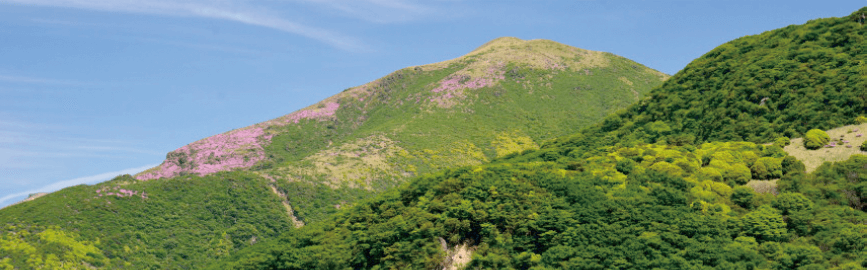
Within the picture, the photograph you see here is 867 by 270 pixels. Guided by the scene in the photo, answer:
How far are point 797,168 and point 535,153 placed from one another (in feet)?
109

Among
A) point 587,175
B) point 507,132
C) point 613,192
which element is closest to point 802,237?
point 613,192

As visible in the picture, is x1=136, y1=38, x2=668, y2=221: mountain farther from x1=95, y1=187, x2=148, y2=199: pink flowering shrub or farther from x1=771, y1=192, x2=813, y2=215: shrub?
x1=771, y1=192, x2=813, y2=215: shrub

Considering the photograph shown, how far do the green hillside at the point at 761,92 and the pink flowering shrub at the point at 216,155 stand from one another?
63285 millimetres

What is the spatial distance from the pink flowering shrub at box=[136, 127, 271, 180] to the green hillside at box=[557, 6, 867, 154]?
6329 cm

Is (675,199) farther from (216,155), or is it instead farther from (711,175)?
(216,155)

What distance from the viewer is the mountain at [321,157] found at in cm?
8750

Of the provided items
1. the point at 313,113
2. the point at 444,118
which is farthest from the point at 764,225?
the point at 313,113

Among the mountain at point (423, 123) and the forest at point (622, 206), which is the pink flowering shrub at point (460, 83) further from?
the forest at point (622, 206)

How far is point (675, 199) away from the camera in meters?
53.8

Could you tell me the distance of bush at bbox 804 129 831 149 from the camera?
59781mm

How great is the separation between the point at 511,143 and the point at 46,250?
77410 millimetres

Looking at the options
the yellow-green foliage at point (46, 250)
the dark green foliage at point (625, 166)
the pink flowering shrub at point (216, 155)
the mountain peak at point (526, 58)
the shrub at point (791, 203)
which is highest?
the mountain peak at point (526, 58)

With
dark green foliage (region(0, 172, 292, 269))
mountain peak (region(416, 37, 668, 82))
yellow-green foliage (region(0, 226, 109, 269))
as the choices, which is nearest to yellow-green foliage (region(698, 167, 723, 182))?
dark green foliage (region(0, 172, 292, 269))

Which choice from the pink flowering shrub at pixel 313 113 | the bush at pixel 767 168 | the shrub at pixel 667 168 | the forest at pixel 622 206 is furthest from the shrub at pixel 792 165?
the pink flowering shrub at pixel 313 113
